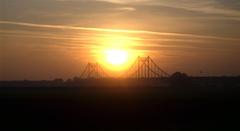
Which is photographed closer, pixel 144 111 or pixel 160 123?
pixel 160 123

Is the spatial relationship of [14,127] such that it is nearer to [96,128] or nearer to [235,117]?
[96,128]

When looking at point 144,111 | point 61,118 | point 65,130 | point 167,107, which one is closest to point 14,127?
point 65,130

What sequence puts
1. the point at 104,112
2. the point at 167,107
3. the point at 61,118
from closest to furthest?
the point at 61,118
the point at 104,112
the point at 167,107

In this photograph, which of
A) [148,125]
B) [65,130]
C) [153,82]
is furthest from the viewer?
[153,82]

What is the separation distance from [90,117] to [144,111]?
529 centimetres

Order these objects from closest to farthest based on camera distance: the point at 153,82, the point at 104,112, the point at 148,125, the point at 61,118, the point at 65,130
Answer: the point at 65,130 → the point at 148,125 → the point at 61,118 → the point at 104,112 → the point at 153,82

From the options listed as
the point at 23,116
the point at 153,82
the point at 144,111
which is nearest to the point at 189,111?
the point at 144,111

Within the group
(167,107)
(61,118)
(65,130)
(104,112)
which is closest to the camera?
(65,130)

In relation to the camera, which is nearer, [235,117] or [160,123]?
[160,123]

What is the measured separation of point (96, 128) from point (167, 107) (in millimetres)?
13310

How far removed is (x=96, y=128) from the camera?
2570 centimetres

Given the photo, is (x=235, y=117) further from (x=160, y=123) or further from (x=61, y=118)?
(x=61, y=118)

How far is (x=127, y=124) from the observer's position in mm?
27438

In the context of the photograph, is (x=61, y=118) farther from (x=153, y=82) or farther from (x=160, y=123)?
(x=153, y=82)
